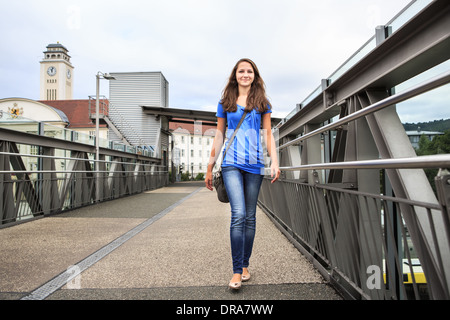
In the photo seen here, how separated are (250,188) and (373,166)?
113 cm

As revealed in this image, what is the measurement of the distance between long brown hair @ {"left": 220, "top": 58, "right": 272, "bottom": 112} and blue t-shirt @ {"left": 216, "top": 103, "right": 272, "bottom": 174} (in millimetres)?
46

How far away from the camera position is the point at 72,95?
329 ft

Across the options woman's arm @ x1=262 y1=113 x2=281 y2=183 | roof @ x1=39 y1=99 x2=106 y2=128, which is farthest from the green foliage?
roof @ x1=39 y1=99 x2=106 y2=128

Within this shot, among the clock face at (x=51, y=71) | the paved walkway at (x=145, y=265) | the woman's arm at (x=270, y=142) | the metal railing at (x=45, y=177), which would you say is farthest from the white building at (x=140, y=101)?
the clock face at (x=51, y=71)

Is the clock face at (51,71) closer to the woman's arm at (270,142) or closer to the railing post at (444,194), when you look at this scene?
the woman's arm at (270,142)

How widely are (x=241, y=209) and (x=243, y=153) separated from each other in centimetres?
43

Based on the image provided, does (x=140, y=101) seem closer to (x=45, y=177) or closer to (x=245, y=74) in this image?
(x=45, y=177)

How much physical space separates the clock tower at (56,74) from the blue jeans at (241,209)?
87001 millimetres

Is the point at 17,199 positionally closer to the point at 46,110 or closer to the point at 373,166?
the point at 373,166

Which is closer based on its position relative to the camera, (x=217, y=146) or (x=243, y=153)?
(x=243, y=153)

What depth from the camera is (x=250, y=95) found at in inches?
106

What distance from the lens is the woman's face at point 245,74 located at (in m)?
2.72

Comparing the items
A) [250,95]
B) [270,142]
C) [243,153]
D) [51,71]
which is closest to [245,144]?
[243,153]

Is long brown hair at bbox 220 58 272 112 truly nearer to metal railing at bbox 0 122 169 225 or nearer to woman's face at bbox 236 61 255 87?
woman's face at bbox 236 61 255 87
